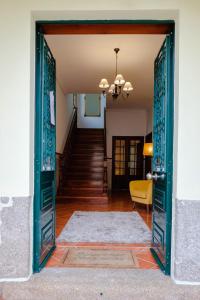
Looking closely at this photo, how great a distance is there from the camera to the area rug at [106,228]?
3617 millimetres

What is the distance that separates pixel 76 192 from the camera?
7.36 metres

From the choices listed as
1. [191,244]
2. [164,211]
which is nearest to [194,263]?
[191,244]

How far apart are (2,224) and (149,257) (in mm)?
1568

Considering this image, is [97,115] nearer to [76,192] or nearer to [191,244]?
[76,192]

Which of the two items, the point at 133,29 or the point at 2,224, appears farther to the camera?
the point at 133,29

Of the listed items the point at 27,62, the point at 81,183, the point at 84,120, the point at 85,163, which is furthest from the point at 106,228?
the point at 84,120

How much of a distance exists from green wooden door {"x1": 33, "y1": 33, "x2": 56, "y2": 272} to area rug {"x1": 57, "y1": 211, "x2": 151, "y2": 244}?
821 mm

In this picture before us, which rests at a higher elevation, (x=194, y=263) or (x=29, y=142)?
(x=29, y=142)

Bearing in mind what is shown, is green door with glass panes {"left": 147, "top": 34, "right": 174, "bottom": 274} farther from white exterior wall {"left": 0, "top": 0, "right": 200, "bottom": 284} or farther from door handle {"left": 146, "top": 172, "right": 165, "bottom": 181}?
white exterior wall {"left": 0, "top": 0, "right": 200, "bottom": 284}

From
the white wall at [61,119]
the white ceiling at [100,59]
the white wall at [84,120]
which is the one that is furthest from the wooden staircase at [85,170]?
the white ceiling at [100,59]

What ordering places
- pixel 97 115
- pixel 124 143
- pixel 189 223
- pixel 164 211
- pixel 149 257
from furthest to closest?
1. pixel 97 115
2. pixel 124 143
3. pixel 149 257
4. pixel 164 211
5. pixel 189 223

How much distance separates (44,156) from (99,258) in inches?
48.2

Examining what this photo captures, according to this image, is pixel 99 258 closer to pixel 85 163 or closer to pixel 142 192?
pixel 142 192

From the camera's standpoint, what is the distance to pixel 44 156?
262cm
